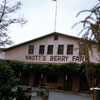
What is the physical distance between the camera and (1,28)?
1019 inches

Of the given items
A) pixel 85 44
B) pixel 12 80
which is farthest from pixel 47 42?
pixel 85 44

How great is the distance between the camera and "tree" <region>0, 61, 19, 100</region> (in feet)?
24.4

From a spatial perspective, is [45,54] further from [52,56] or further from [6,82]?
[6,82]

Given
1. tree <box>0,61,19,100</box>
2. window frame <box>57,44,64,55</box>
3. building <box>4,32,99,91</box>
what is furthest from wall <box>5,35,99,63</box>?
tree <box>0,61,19,100</box>

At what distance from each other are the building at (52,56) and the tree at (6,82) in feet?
67.0

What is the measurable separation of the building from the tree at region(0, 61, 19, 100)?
20407 millimetres

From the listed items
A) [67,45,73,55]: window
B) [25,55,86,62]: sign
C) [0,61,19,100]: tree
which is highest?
[67,45,73,55]: window

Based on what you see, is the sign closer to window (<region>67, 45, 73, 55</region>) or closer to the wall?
the wall

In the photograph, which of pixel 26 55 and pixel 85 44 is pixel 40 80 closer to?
pixel 26 55

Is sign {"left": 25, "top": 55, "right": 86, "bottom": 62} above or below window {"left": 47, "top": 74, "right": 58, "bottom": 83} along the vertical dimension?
above

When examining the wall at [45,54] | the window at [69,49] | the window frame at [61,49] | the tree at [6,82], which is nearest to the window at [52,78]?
the wall at [45,54]

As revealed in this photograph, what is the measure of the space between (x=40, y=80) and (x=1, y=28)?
36.3ft

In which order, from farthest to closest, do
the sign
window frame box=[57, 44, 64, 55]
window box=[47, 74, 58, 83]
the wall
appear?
window box=[47, 74, 58, 83] < window frame box=[57, 44, 64, 55] < the wall < the sign

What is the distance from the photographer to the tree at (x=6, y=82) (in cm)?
744
